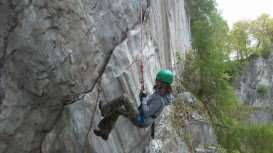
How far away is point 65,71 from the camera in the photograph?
1042 centimetres

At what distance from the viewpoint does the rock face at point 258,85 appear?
4715 centimetres

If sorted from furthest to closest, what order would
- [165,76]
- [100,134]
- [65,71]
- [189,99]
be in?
[189,99] < [100,134] < [65,71] < [165,76]

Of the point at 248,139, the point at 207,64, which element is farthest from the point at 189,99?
the point at 248,139

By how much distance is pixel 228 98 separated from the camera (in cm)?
2442

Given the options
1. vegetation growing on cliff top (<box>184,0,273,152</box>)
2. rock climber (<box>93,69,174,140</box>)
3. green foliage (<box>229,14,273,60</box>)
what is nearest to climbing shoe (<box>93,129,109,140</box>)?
rock climber (<box>93,69,174,140</box>)

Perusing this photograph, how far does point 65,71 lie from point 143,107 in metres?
2.11

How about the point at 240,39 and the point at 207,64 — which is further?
the point at 240,39

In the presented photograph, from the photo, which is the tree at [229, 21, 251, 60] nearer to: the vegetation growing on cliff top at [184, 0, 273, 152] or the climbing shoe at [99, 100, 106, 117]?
the vegetation growing on cliff top at [184, 0, 273, 152]

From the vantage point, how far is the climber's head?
9633 millimetres

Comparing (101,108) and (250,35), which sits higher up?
(101,108)

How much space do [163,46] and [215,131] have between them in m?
6.77

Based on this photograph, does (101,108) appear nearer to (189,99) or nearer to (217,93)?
(189,99)

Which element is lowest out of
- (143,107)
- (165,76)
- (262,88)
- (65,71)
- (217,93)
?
(262,88)

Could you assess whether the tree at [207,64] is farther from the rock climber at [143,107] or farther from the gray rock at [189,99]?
the rock climber at [143,107]
